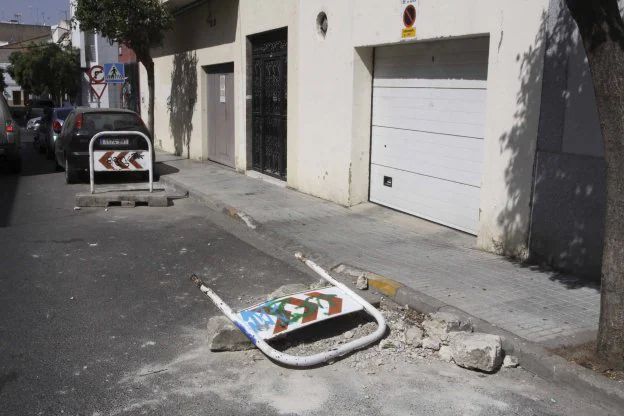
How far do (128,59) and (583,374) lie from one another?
24741mm

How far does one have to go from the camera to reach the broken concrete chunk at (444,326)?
4898 mm

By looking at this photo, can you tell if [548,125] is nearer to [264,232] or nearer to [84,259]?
[264,232]

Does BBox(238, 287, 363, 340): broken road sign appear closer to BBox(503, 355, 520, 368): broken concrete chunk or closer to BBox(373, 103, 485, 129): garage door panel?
BBox(503, 355, 520, 368): broken concrete chunk

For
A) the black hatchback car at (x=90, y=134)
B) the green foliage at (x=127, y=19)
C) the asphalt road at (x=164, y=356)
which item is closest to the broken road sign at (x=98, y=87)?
the green foliage at (x=127, y=19)

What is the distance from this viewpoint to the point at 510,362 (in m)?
4.56

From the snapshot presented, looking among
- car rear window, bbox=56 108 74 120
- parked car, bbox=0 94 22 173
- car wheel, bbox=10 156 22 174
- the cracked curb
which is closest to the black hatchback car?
parked car, bbox=0 94 22 173

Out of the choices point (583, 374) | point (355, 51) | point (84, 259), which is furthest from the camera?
point (355, 51)

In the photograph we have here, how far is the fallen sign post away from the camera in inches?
177

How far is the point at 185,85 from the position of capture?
18281 millimetres

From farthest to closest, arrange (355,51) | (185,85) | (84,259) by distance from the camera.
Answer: (185,85)
(355,51)
(84,259)

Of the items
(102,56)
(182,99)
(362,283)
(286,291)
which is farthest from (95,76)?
(102,56)

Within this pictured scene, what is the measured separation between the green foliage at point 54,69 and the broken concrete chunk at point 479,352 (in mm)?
46749

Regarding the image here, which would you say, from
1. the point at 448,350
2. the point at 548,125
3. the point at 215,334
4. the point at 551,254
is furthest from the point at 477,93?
the point at 215,334

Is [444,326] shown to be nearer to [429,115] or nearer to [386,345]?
[386,345]
